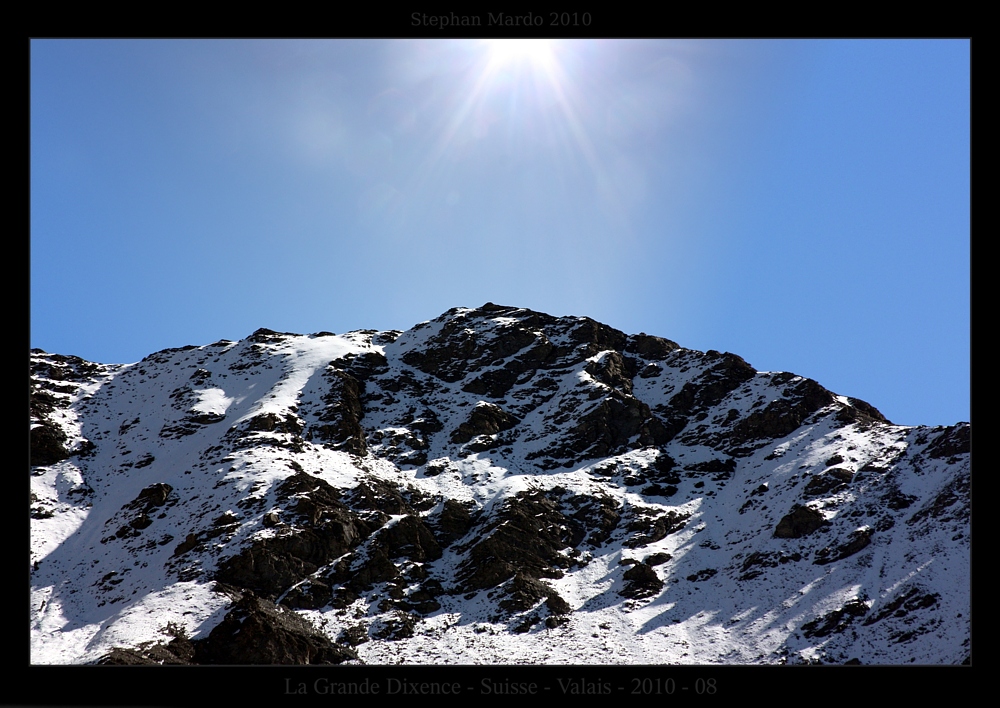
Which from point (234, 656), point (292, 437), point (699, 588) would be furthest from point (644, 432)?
point (234, 656)

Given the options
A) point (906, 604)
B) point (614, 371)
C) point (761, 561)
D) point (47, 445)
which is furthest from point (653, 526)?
point (47, 445)

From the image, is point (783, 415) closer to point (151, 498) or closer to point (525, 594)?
point (525, 594)

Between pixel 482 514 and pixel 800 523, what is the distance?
20.6 m

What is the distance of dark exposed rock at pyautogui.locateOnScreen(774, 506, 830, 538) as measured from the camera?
43.2m

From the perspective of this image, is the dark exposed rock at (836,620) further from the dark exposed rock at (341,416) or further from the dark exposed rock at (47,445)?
the dark exposed rock at (47,445)

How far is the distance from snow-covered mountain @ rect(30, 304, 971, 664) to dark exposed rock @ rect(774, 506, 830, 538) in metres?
0.14

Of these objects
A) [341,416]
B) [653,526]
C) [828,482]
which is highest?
[341,416]

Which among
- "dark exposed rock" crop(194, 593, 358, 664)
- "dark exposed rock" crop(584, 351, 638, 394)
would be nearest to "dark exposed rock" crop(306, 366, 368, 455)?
"dark exposed rock" crop(194, 593, 358, 664)

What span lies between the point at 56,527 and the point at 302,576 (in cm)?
1660

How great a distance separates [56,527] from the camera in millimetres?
43219

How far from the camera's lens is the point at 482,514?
4909cm

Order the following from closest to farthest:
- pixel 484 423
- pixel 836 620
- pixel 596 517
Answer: pixel 836 620
pixel 596 517
pixel 484 423

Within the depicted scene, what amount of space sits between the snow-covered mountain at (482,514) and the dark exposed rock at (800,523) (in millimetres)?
139

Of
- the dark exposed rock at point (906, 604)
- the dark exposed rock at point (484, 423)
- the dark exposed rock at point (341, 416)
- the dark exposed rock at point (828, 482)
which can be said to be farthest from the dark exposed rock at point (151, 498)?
the dark exposed rock at point (828, 482)
